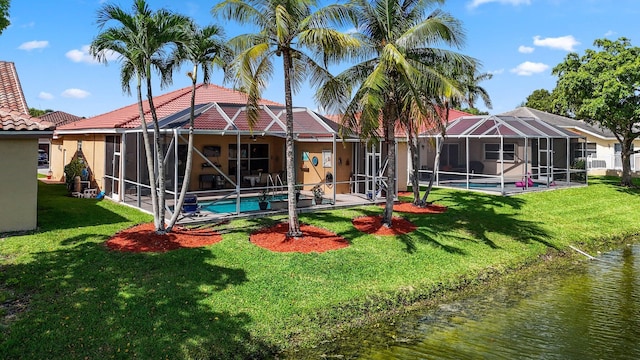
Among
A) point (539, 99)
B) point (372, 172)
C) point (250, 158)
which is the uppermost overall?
point (539, 99)

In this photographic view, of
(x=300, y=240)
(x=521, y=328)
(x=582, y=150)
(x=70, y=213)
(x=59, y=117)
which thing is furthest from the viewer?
(x=59, y=117)

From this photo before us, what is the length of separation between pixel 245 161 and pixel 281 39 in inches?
445

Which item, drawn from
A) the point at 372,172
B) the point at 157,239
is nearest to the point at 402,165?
the point at 372,172

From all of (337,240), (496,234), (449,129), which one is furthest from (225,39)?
(449,129)

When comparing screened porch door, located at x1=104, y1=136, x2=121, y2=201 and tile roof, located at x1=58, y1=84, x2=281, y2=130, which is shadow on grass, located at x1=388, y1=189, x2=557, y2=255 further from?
screened porch door, located at x1=104, y1=136, x2=121, y2=201

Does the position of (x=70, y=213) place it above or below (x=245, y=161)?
below

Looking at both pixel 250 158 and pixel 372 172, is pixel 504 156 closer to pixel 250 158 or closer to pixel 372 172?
pixel 372 172

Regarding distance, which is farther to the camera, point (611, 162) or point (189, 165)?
point (611, 162)

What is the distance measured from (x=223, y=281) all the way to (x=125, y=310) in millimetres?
2207

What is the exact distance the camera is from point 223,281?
9445 mm

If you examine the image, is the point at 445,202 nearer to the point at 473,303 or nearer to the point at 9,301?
the point at 473,303

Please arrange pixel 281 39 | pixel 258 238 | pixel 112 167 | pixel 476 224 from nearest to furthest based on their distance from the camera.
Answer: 1. pixel 281 39
2. pixel 258 238
3. pixel 476 224
4. pixel 112 167

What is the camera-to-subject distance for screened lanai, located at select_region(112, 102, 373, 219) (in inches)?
662

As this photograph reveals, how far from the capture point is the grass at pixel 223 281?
7.08 meters
